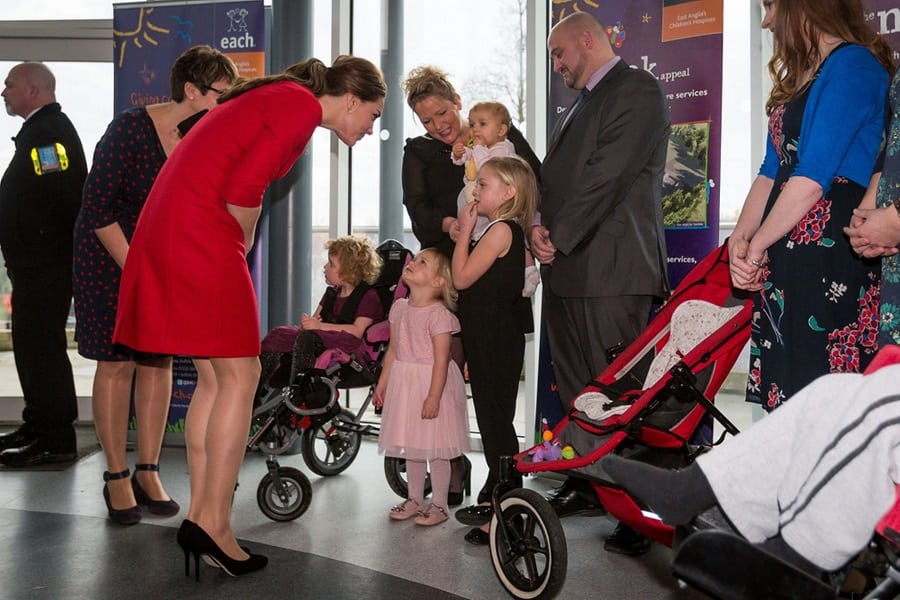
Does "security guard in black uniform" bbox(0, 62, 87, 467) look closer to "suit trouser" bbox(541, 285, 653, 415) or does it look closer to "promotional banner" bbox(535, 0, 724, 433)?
"promotional banner" bbox(535, 0, 724, 433)

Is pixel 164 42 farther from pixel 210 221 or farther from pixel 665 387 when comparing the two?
pixel 665 387

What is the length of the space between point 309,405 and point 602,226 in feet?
4.26

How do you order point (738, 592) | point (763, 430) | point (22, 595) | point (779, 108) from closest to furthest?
point (738, 592) < point (763, 430) < point (779, 108) < point (22, 595)

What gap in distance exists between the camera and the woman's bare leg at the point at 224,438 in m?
2.72

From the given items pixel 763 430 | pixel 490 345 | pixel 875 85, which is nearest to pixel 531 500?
pixel 490 345

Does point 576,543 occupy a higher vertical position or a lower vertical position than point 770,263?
lower

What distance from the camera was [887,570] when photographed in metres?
1.54

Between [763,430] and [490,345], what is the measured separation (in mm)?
1662

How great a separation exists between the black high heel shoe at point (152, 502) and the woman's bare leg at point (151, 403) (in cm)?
2

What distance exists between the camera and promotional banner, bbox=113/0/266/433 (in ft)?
16.0

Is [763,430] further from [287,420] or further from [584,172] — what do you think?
[287,420]

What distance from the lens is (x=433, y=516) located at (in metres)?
3.49

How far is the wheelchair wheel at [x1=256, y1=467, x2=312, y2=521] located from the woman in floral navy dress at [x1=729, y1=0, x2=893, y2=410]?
1765 mm

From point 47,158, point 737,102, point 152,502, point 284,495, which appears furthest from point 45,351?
point 737,102
